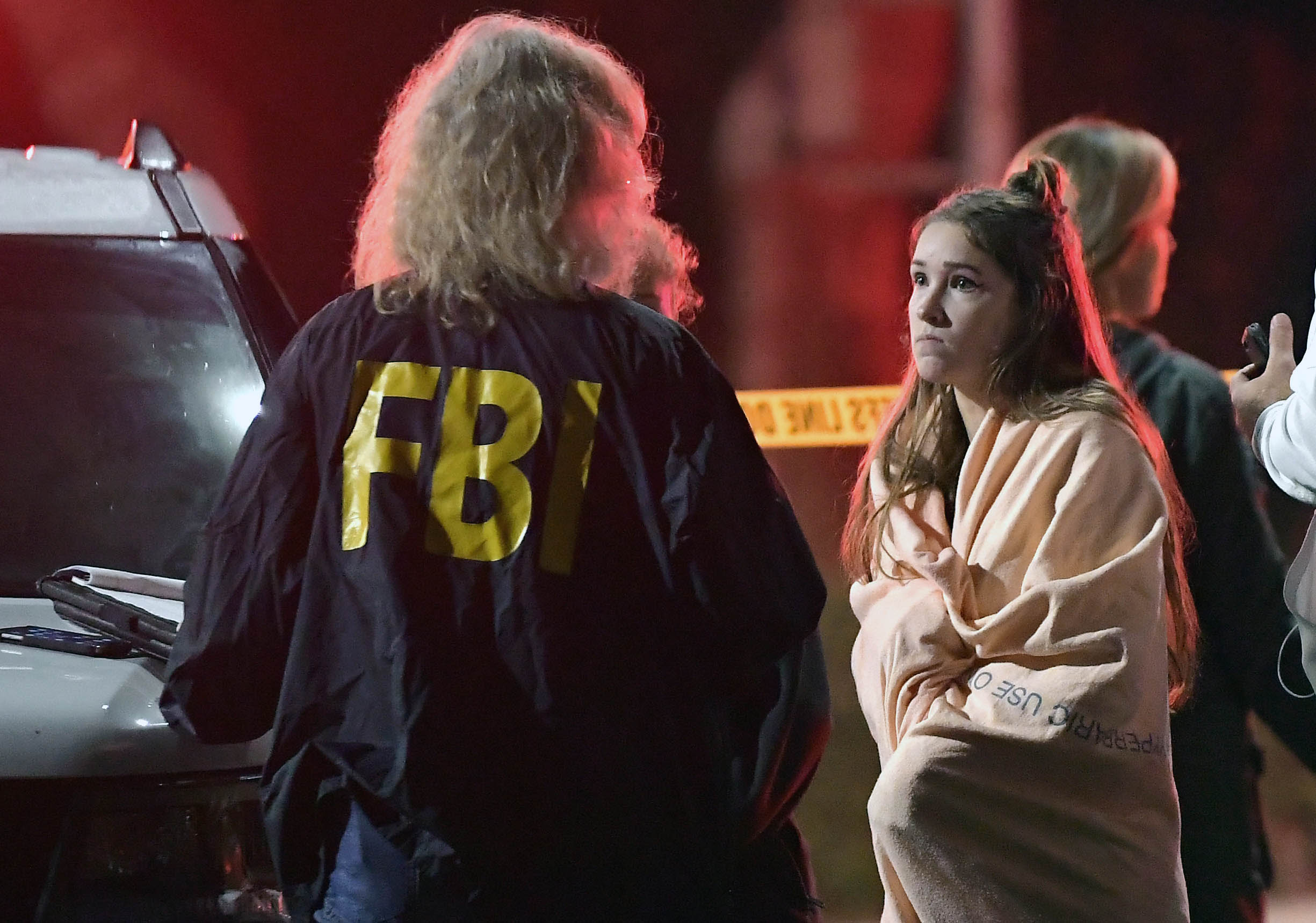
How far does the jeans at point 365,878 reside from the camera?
186cm

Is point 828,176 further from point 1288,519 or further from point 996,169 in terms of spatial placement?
point 1288,519

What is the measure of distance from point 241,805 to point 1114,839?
45.0 inches

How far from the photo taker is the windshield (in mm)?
2574

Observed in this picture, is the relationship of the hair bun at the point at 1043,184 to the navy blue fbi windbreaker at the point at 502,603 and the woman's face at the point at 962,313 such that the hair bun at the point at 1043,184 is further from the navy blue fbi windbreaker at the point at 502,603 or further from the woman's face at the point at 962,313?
the navy blue fbi windbreaker at the point at 502,603

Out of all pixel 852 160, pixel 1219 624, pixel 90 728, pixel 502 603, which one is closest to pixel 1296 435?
pixel 1219 624

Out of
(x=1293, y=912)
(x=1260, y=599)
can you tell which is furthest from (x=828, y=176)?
(x=1293, y=912)

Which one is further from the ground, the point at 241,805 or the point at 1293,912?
the point at 241,805

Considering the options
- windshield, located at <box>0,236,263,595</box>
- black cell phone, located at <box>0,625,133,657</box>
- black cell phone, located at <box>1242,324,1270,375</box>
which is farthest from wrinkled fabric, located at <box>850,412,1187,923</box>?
windshield, located at <box>0,236,263,595</box>

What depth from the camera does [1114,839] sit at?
2080 mm

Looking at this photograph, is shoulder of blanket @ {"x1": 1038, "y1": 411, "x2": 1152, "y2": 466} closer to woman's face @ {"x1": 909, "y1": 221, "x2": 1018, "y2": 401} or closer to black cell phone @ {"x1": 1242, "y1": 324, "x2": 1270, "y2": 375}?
woman's face @ {"x1": 909, "y1": 221, "x2": 1018, "y2": 401}

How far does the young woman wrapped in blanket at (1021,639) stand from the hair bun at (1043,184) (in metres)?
0.05

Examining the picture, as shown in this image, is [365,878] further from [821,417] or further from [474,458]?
[821,417]

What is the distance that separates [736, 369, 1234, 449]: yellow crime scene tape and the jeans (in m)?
2.08

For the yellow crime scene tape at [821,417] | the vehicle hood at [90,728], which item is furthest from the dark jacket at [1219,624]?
the vehicle hood at [90,728]
